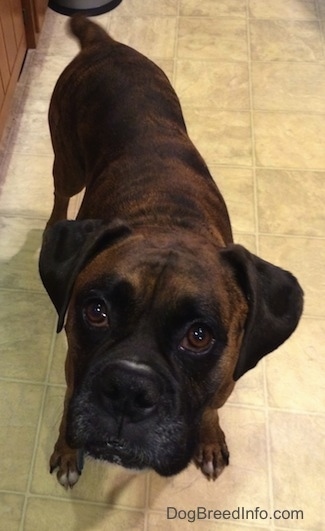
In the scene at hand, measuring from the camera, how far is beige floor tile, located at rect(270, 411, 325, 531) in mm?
2236

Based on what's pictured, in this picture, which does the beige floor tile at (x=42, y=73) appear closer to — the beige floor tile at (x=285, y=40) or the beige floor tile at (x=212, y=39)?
the beige floor tile at (x=212, y=39)

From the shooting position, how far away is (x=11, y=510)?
219cm

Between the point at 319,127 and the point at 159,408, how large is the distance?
232 cm

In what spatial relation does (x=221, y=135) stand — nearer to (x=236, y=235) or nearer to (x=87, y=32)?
(x=236, y=235)

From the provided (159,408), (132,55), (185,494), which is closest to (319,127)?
(132,55)

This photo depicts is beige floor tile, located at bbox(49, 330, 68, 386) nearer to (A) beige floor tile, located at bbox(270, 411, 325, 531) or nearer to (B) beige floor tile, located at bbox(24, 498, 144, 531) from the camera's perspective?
(B) beige floor tile, located at bbox(24, 498, 144, 531)

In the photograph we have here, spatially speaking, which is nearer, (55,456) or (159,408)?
(159,408)

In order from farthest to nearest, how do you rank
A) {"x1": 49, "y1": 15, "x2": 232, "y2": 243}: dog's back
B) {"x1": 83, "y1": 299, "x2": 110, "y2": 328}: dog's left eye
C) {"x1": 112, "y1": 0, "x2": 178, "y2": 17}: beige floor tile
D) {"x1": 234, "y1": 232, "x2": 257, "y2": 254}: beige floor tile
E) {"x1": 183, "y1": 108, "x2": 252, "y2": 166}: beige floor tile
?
{"x1": 112, "y1": 0, "x2": 178, "y2": 17}: beige floor tile → {"x1": 183, "y1": 108, "x2": 252, "y2": 166}: beige floor tile → {"x1": 234, "y1": 232, "x2": 257, "y2": 254}: beige floor tile → {"x1": 49, "y1": 15, "x2": 232, "y2": 243}: dog's back → {"x1": 83, "y1": 299, "x2": 110, "y2": 328}: dog's left eye

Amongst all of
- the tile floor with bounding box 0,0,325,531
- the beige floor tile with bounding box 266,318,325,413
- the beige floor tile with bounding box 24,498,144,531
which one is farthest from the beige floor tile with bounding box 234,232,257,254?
the beige floor tile with bounding box 24,498,144,531

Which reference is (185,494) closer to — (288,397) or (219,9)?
(288,397)

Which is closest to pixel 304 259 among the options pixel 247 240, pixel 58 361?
pixel 247 240

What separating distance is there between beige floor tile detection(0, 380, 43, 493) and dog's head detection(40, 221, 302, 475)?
761mm

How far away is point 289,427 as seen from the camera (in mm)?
2389

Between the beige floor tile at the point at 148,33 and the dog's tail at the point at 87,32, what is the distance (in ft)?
3.56
